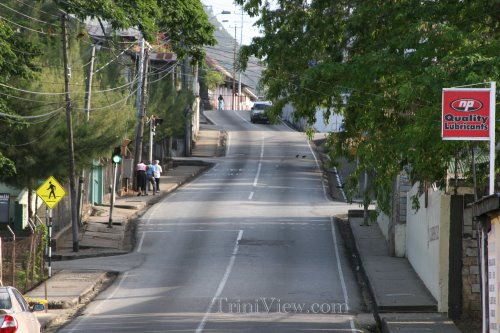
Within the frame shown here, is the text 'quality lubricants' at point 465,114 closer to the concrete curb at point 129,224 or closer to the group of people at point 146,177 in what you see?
the concrete curb at point 129,224

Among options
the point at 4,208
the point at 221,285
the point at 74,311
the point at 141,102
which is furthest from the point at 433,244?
the point at 141,102

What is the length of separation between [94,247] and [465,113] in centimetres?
2183

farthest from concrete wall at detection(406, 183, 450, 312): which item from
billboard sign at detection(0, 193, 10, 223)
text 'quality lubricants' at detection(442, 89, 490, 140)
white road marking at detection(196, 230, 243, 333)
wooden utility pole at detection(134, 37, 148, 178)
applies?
wooden utility pole at detection(134, 37, 148, 178)

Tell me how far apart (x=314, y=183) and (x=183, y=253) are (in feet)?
75.3

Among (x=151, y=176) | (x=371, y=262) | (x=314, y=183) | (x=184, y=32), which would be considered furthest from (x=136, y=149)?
(x=184, y=32)

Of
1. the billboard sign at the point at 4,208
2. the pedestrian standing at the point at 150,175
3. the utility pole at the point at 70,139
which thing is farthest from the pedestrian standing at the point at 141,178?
the utility pole at the point at 70,139

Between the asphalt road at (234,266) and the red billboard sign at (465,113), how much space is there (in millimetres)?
6338

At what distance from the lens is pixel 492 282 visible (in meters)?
14.5

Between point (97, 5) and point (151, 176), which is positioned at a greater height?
point (97, 5)

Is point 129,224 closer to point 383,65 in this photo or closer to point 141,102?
point 141,102

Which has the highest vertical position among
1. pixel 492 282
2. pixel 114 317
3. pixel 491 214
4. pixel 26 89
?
pixel 26 89

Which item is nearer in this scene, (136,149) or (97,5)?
(97,5)

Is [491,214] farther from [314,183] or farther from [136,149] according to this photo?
[314,183]

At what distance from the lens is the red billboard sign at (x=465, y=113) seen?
684 inches
